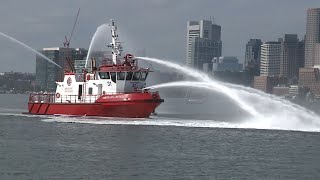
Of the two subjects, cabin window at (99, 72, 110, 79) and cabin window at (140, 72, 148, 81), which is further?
cabin window at (140, 72, 148, 81)

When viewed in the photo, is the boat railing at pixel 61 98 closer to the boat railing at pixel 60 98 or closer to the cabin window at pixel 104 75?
the boat railing at pixel 60 98

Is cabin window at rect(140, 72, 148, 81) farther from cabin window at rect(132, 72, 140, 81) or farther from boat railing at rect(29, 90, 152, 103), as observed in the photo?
boat railing at rect(29, 90, 152, 103)

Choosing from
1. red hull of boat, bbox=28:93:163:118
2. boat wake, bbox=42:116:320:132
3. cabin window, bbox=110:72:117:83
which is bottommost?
boat wake, bbox=42:116:320:132

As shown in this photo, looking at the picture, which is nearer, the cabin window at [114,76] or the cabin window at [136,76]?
the cabin window at [114,76]

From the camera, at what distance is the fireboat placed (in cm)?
8544

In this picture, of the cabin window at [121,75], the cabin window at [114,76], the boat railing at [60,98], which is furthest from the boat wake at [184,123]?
the cabin window at [121,75]

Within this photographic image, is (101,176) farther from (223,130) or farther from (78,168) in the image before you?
(223,130)

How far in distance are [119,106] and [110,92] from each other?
342 centimetres

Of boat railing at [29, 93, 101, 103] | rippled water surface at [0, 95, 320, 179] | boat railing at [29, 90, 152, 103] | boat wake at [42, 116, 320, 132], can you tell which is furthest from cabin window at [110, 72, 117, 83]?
rippled water surface at [0, 95, 320, 179]

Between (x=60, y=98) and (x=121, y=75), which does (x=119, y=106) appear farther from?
(x=60, y=98)

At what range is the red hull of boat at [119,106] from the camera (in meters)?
84.7

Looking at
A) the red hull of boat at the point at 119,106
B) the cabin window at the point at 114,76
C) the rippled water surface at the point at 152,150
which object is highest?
the cabin window at the point at 114,76

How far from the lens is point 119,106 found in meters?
86.4

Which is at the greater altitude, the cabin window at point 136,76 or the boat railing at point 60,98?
the cabin window at point 136,76
